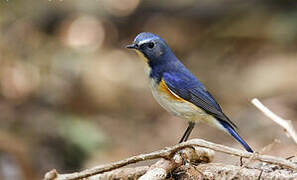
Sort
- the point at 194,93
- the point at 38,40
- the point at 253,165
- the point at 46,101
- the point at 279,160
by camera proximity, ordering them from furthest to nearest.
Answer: the point at 38,40
the point at 46,101
the point at 194,93
the point at 253,165
the point at 279,160

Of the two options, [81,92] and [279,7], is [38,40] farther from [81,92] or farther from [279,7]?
[279,7]

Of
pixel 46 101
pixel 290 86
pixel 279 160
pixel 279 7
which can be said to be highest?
pixel 279 160

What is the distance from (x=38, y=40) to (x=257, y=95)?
381cm

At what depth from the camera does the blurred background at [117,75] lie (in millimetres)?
7480

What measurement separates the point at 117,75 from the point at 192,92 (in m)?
4.26

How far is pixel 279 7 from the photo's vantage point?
33.5 feet

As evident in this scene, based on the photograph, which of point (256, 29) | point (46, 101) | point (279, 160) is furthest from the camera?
point (256, 29)

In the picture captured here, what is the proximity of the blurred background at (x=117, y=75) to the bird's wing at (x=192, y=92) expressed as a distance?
1.70m

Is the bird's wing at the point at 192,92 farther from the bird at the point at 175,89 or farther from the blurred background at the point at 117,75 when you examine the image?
the blurred background at the point at 117,75

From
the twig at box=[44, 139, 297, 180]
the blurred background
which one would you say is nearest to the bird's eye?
the twig at box=[44, 139, 297, 180]

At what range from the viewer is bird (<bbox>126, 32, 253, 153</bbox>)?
194 inches

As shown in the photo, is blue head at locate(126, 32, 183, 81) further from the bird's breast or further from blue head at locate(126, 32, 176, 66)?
the bird's breast

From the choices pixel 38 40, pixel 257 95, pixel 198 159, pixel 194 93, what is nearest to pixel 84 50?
pixel 38 40

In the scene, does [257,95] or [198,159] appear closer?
[198,159]
